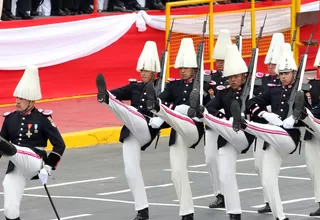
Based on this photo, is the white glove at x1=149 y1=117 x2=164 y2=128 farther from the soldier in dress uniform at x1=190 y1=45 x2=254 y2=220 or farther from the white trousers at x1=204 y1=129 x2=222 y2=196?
the white trousers at x1=204 y1=129 x2=222 y2=196

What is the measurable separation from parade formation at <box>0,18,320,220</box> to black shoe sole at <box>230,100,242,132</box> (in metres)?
0.01

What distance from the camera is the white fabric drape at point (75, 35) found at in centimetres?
2411

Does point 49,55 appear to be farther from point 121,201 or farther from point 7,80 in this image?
point 121,201

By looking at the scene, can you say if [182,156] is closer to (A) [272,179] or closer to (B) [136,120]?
(B) [136,120]

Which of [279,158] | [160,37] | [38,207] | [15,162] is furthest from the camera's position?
[160,37]

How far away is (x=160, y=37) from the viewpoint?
26.2 meters

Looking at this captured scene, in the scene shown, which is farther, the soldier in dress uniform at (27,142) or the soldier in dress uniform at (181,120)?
the soldier in dress uniform at (181,120)

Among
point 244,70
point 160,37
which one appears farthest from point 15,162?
point 160,37

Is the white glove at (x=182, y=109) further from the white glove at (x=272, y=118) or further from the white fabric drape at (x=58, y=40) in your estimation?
the white fabric drape at (x=58, y=40)

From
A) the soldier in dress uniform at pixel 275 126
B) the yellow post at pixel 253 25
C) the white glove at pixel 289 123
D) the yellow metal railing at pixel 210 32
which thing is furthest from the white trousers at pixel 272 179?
the yellow post at pixel 253 25

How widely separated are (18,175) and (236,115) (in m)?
2.44

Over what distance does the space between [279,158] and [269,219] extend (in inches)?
38.6

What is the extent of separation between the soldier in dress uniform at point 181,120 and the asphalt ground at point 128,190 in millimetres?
382

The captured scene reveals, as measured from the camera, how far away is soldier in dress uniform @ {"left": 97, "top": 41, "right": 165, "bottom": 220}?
1570 centimetres
